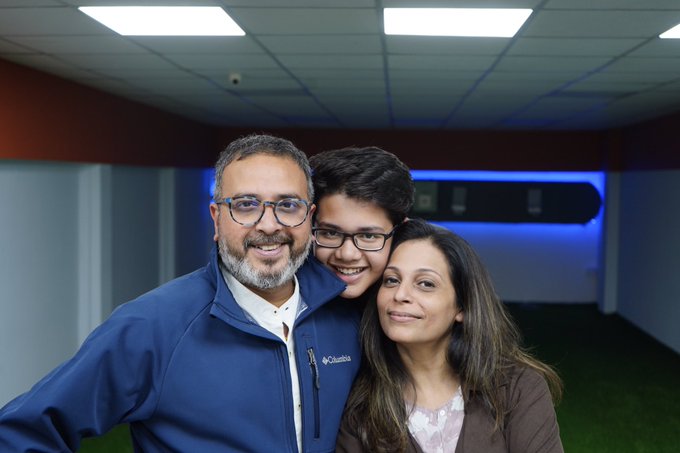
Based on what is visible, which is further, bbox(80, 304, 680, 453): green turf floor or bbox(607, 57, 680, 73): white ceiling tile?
bbox(80, 304, 680, 453): green turf floor

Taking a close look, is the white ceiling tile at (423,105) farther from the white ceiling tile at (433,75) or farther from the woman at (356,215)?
the woman at (356,215)

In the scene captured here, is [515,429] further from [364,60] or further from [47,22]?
[364,60]

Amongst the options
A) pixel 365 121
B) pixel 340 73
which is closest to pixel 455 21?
pixel 340 73

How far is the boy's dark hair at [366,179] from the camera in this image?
7.06ft

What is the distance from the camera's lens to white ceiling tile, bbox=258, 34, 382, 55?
3941mm

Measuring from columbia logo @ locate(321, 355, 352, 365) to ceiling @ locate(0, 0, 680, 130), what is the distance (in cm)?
181

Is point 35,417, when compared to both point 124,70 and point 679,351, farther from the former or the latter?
point 679,351

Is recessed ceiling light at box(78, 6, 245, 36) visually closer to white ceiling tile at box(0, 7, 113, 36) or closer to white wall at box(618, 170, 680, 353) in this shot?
white ceiling tile at box(0, 7, 113, 36)

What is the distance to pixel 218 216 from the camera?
1.87 m

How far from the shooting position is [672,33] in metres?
3.75

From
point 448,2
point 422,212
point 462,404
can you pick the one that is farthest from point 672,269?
point 462,404

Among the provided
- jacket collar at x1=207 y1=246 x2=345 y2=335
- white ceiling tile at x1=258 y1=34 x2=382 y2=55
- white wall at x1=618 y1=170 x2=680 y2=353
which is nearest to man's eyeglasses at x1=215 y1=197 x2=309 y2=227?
jacket collar at x1=207 y1=246 x2=345 y2=335

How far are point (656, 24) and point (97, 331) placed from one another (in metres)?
3.17

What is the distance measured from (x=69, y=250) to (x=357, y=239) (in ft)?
14.9
